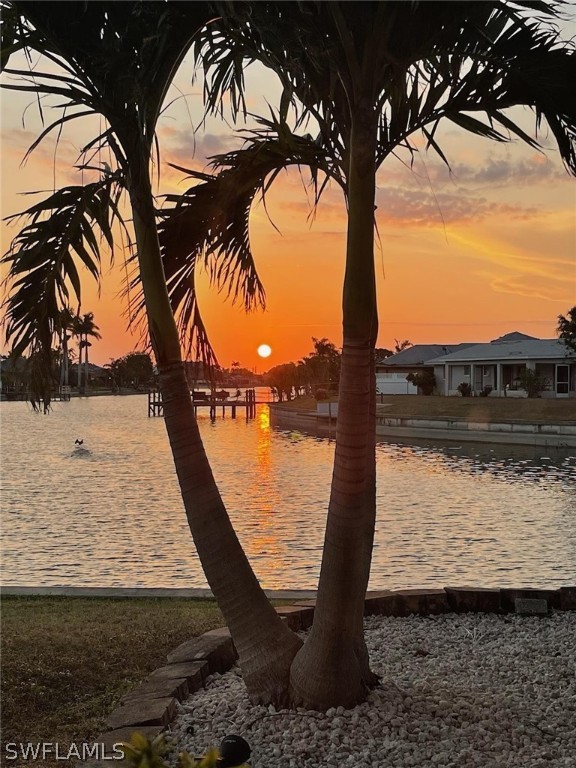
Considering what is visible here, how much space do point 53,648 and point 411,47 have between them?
409cm

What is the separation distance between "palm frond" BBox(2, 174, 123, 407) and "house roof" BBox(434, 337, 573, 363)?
122 ft

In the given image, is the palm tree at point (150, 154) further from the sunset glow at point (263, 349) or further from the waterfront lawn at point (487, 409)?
the waterfront lawn at point (487, 409)

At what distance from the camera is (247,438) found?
127 feet

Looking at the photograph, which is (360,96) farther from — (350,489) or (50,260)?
(50,260)

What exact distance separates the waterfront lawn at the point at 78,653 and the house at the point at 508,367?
118ft

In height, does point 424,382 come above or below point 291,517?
above

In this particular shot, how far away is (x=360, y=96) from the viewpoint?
358 cm

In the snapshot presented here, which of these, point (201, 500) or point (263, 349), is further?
point (263, 349)

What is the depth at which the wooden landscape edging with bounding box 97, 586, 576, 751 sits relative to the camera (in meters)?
3.57

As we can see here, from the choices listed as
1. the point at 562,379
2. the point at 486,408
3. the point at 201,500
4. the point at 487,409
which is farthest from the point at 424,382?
the point at 201,500

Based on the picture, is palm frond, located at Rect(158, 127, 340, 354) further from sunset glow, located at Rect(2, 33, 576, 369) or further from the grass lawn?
the grass lawn

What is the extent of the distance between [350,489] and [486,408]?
33231 millimetres

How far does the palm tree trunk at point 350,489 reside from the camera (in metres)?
3.60

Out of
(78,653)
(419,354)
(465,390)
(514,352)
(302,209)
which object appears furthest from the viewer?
(419,354)
